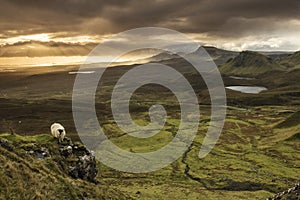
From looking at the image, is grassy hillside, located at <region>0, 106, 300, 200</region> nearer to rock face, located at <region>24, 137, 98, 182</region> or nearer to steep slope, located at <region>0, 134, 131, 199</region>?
steep slope, located at <region>0, 134, 131, 199</region>

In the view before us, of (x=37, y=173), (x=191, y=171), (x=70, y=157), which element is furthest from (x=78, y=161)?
(x=191, y=171)

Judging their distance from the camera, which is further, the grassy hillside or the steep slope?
the grassy hillside

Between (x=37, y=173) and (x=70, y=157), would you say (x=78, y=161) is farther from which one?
(x=37, y=173)

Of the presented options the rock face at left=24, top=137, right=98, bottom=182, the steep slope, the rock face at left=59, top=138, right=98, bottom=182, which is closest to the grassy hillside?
the steep slope

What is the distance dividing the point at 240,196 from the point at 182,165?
31.8 m

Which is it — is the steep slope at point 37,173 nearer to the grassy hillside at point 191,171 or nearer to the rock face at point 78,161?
the grassy hillside at point 191,171

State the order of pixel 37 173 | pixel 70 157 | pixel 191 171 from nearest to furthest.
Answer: pixel 37 173
pixel 70 157
pixel 191 171

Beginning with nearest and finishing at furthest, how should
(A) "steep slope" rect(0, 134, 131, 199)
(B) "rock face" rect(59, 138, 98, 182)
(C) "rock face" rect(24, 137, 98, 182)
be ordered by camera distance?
(A) "steep slope" rect(0, 134, 131, 199) < (C) "rock face" rect(24, 137, 98, 182) < (B) "rock face" rect(59, 138, 98, 182)

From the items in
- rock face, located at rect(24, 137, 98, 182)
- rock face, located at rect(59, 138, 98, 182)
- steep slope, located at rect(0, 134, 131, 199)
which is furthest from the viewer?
rock face, located at rect(59, 138, 98, 182)

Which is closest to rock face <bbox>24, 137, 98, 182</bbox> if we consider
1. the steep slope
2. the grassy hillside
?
the steep slope

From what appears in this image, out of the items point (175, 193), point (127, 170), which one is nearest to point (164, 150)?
point (127, 170)

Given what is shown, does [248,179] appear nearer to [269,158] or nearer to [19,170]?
[269,158]

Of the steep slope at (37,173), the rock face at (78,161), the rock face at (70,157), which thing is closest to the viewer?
the steep slope at (37,173)

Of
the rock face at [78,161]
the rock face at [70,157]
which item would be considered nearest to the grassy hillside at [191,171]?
the rock face at [70,157]
